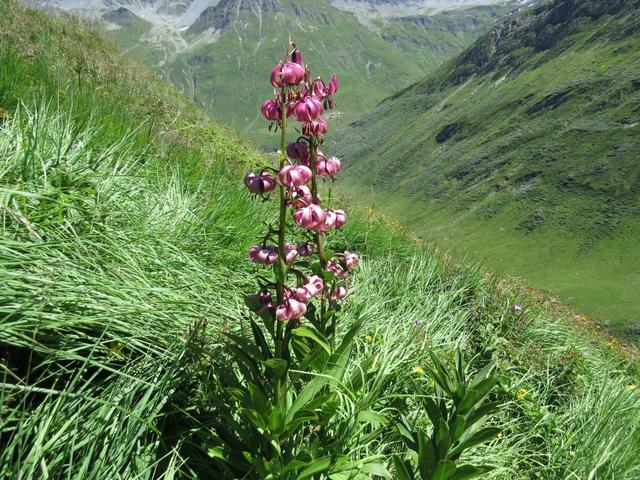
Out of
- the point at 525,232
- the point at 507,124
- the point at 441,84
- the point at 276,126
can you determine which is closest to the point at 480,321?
the point at 276,126

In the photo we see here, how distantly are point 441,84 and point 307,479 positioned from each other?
20683 centimetres

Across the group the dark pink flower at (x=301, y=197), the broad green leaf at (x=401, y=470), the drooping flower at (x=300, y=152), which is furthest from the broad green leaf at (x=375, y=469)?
the drooping flower at (x=300, y=152)

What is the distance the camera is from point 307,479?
7.02 feet

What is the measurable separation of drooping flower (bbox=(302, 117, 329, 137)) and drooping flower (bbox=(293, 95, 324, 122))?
1.0 inches

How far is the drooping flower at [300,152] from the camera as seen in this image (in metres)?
2.23

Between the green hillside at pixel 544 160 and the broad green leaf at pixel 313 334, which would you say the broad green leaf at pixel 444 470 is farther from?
the green hillside at pixel 544 160

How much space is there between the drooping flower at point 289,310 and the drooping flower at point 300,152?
69 cm

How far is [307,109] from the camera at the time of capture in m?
2.04

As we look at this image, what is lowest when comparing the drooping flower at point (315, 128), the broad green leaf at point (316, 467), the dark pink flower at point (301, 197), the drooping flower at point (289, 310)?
the broad green leaf at point (316, 467)

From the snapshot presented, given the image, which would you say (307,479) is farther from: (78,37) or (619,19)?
(619,19)

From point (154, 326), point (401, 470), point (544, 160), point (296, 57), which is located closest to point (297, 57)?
point (296, 57)

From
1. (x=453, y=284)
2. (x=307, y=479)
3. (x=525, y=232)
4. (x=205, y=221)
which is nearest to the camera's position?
(x=307, y=479)

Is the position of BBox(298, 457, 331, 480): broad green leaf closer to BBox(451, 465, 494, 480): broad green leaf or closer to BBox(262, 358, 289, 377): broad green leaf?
BBox(262, 358, 289, 377): broad green leaf

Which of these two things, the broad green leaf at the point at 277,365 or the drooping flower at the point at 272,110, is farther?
the drooping flower at the point at 272,110
